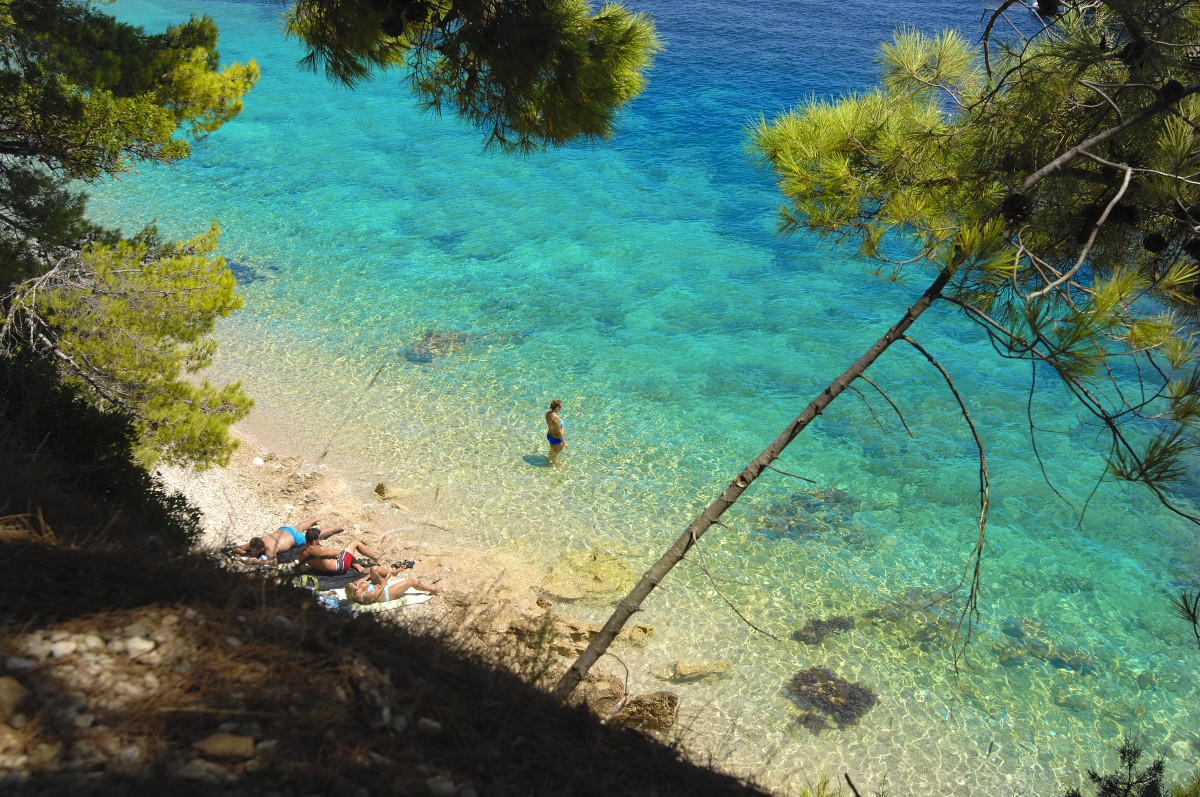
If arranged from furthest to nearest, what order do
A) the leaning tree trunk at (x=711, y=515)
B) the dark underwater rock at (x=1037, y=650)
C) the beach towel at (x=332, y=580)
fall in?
the dark underwater rock at (x=1037, y=650), the beach towel at (x=332, y=580), the leaning tree trunk at (x=711, y=515)

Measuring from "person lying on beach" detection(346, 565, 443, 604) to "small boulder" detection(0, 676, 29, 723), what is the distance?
5.11 metres

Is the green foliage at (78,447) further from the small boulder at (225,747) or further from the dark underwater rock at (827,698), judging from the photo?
the dark underwater rock at (827,698)

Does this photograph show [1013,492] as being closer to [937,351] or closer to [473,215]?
[937,351]

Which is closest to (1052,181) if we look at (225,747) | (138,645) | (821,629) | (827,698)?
(827,698)

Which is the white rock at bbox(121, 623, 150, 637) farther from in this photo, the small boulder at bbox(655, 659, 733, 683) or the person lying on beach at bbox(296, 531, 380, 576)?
the small boulder at bbox(655, 659, 733, 683)

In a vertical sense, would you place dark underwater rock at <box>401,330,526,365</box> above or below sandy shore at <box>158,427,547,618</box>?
above

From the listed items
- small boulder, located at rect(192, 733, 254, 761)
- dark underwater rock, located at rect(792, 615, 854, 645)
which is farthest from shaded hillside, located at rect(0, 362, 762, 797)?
dark underwater rock, located at rect(792, 615, 854, 645)

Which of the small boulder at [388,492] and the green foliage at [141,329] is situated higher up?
the green foliage at [141,329]

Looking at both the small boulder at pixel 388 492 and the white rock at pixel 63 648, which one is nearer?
the white rock at pixel 63 648

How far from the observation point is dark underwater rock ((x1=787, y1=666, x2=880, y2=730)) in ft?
24.6

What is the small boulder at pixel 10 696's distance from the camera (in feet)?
9.55

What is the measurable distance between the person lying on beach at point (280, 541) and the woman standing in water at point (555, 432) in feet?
9.23

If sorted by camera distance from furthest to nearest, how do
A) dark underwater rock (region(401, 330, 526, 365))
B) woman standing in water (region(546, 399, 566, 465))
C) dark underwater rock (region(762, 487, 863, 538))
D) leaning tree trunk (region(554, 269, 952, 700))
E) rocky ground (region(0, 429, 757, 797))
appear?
1. dark underwater rock (region(401, 330, 526, 365))
2. woman standing in water (region(546, 399, 566, 465))
3. dark underwater rock (region(762, 487, 863, 538))
4. leaning tree trunk (region(554, 269, 952, 700))
5. rocky ground (region(0, 429, 757, 797))

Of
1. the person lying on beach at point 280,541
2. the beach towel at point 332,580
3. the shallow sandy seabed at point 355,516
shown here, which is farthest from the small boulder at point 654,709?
the person lying on beach at point 280,541
